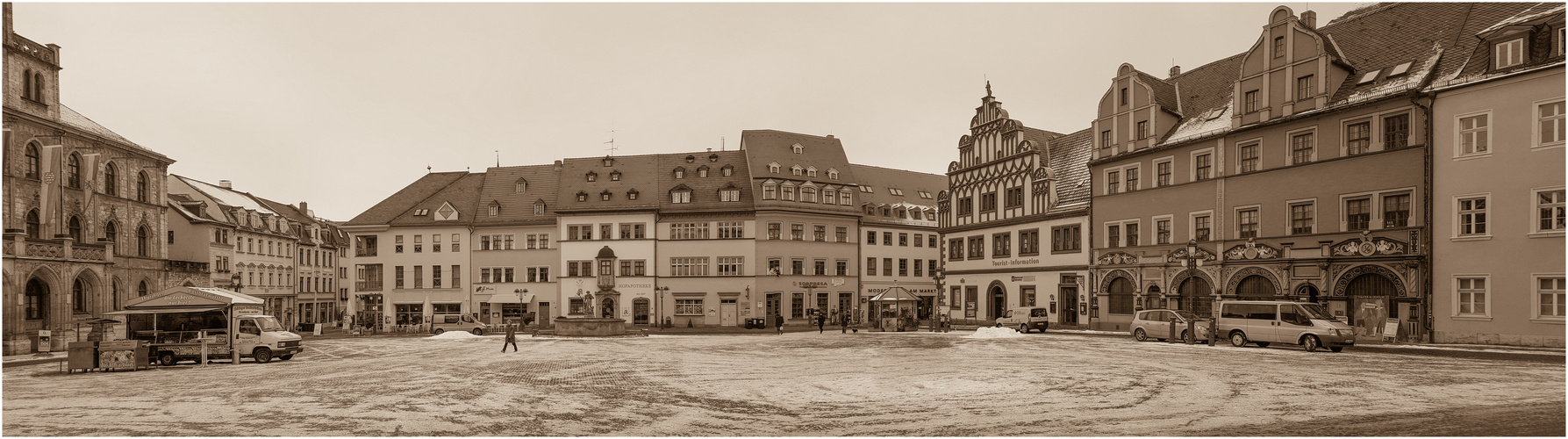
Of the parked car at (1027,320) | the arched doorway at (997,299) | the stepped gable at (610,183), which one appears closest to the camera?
the parked car at (1027,320)

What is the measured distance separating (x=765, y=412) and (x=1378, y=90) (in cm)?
2977

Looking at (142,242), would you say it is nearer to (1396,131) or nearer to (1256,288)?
(1256,288)

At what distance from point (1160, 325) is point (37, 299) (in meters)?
44.8

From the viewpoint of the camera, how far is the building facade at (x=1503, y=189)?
28578mm

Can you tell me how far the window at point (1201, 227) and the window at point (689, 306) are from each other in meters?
32.0

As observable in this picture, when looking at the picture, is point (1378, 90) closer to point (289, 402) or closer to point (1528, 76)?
point (1528, 76)

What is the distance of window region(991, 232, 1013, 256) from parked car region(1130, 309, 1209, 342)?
53.3ft

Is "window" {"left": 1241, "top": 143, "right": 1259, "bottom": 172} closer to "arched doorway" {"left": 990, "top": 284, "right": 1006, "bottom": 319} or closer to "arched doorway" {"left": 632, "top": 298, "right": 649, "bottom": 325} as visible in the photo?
"arched doorway" {"left": 990, "top": 284, "right": 1006, "bottom": 319}

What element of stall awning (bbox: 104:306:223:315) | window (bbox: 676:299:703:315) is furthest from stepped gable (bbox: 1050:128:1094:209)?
stall awning (bbox: 104:306:223:315)

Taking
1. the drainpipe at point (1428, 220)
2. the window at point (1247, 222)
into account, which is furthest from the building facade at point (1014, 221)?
the drainpipe at point (1428, 220)

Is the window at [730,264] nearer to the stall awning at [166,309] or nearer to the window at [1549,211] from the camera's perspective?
the stall awning at [166,309]

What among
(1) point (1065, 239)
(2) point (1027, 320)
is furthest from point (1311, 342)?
(1) point (1065, 239)

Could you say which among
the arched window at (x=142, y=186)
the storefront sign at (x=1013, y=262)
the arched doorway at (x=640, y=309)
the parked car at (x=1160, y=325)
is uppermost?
the arched window at (x=142, y=186)

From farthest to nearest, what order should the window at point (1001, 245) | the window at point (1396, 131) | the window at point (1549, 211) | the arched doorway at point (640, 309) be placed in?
the arched doorway at point (640, 309) < the window at point (1001, 245) < the window at point (1396, 131) < the window at point (1549, 211)
